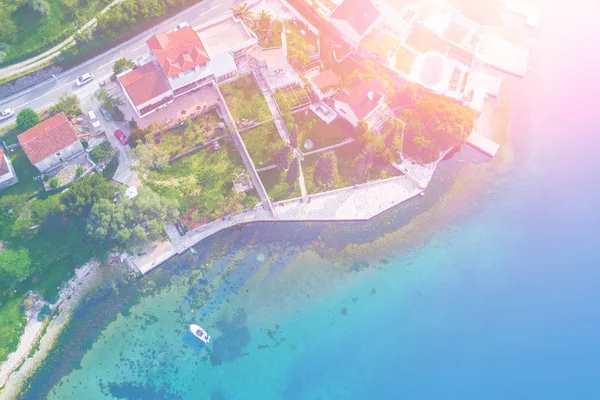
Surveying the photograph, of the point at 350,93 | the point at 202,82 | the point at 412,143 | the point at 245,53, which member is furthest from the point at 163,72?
the point at 412,143

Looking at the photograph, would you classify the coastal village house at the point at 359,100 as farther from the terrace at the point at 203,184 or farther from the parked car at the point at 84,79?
the parked car at the point at 84,79

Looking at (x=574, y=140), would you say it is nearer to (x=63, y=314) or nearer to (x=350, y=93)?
(x=350, y=93)

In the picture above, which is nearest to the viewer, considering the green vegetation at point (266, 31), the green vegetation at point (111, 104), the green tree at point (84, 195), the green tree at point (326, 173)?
the green tree at point (84, 195)

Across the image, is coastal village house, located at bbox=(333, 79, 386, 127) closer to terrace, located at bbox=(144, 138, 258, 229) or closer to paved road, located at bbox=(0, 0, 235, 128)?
terrace, located at bbox=(144, 138, 258, 229)

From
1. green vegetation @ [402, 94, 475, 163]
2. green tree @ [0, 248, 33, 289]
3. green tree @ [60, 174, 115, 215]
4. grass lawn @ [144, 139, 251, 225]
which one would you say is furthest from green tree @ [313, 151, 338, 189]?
green tree @ [0, 248, 33, 289]

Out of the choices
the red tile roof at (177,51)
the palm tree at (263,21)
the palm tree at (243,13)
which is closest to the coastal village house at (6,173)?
the red tile roof at (177,51)

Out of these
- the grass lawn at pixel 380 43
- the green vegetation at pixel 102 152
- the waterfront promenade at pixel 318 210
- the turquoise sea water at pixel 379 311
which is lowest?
the turquoise sea water at pixel 379 311
